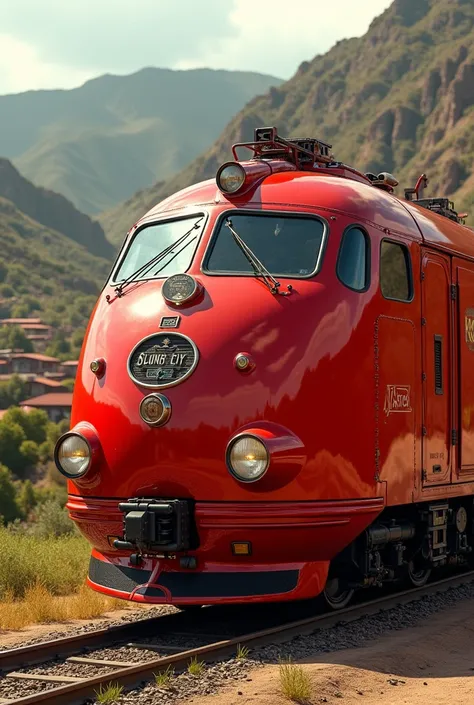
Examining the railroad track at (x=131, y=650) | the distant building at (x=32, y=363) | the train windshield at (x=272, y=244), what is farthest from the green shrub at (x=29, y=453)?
the train windshield at (x=272, y=244)

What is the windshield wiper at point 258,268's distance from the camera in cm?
898

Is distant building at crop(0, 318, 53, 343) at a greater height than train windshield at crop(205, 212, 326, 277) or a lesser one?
greater

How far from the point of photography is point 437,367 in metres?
10.8

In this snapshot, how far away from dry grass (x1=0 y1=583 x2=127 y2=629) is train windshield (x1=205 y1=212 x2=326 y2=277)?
366 centimetres

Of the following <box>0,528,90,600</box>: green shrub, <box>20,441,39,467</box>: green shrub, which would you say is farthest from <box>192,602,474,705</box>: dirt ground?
<box>20,441,39,467</box>: green shrub

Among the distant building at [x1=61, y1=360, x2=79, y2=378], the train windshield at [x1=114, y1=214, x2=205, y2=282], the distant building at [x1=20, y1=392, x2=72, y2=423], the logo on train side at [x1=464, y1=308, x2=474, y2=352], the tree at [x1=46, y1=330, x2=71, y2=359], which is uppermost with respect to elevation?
the tree at [x1=46, y1=330, x2=71, y2=359]

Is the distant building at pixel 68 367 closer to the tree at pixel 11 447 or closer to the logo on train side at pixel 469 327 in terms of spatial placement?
the tree at pixel 11 447

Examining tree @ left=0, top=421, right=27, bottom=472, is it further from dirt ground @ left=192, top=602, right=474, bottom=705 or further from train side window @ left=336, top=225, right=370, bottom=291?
dirt ground @ left=192, top=602, right=474, bottom=705

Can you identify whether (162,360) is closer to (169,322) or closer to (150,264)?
(169,322)

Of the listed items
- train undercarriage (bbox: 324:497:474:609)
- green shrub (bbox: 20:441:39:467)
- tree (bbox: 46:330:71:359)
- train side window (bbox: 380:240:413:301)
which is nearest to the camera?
train undercarriage (bbox: 324:497:474:609)

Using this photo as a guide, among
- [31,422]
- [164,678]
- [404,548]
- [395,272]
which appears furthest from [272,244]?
[31,422]

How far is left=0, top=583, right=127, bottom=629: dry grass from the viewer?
32.9 ft

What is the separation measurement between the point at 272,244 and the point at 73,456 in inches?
101

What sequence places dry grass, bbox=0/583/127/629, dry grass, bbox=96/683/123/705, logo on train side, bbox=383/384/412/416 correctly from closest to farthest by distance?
dry grass, bbox=96/683/123/705
logo on train side, bbox=383/384/412/416
dry grass, bbox=0/583/127/629
